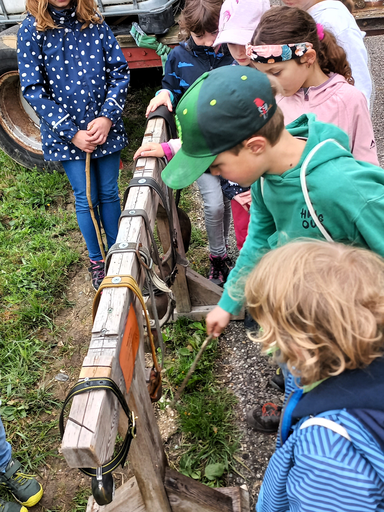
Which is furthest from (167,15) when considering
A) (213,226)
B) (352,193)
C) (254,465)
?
(254,465)

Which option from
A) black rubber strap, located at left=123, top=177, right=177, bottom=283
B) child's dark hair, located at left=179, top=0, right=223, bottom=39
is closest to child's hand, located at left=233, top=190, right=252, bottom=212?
black rubber strap, located at left=123, top=177, right=177, bottom=283

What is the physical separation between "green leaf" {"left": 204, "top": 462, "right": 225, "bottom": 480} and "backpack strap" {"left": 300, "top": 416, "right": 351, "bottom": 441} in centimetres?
136

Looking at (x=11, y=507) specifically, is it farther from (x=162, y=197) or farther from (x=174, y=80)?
(x=174, y=80)

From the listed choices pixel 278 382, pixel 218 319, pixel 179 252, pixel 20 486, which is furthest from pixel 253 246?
pixel 20 486

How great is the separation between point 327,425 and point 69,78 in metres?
2.46

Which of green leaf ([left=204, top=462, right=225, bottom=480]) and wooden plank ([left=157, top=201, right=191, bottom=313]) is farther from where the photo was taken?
wooden plank ([left=157, top=201, right=191, bottom=313])

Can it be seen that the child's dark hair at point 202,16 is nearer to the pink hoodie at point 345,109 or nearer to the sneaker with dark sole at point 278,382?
the pink hoodie at point 345,109

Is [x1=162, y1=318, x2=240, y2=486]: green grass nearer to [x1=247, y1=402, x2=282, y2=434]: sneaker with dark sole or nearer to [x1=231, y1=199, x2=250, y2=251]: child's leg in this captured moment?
[x1=247, y1=402, x2=282, y2=434]: sneaker with dark sole

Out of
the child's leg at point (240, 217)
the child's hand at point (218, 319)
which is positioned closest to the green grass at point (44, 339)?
the child's leg at point (240, 217)

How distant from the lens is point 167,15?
3832mm

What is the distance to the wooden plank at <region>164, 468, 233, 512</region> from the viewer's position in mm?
1821

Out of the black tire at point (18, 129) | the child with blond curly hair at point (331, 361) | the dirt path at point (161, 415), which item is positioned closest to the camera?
the child with blond curly hair at point (331, 361)

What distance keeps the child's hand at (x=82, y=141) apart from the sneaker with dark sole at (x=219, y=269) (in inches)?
43.1

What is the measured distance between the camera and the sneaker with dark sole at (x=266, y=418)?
227 centimetres
